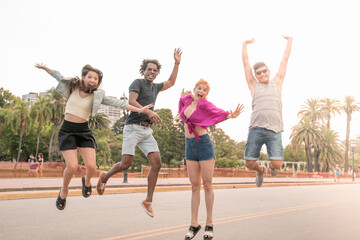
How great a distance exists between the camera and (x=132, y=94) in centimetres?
550

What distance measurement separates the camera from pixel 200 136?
529 cm

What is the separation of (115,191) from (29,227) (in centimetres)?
816

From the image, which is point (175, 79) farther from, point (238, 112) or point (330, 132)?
point (330, 132)

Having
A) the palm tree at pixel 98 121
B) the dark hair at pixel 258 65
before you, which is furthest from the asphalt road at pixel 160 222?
the dark hair at pixel 258 65

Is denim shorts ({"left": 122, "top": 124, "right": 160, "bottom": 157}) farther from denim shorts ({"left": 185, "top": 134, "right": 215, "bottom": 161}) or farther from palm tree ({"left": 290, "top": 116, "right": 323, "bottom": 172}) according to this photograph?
palm tree ({"left": 290, "top": 116, "right": 323, "bottom": 172})

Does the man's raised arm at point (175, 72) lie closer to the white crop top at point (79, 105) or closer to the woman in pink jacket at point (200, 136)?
the woman in pink jacket at point (200, 136)

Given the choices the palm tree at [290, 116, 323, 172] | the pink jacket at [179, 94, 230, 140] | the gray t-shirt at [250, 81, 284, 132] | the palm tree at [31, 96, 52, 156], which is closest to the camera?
the pink jacket at [179, 94, 230, 140]

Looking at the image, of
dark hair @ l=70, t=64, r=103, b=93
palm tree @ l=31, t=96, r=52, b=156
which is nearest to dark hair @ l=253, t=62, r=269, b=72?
dark hair @ l=70, t=64, r=103, b=93

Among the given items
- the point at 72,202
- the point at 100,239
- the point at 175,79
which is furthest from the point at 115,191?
the point at 175,79

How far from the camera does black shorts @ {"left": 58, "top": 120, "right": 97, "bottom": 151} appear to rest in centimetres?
492

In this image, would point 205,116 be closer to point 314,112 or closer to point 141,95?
point 141,95

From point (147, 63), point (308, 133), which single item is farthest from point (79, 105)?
point (308, 133)

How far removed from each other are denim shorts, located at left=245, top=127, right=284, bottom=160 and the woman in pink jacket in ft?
1.74

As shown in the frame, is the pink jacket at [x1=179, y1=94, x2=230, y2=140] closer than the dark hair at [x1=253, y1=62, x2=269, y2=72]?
Yes
